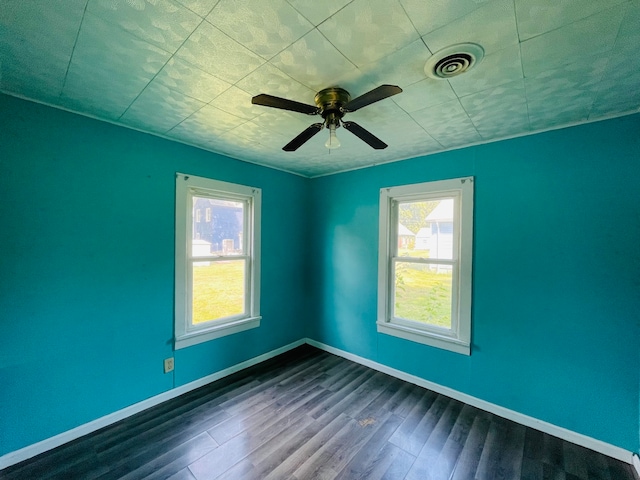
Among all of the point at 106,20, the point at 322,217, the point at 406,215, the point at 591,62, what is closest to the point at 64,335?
the point at 106,20

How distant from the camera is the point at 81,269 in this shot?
1.92m

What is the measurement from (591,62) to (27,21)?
8.66 feet

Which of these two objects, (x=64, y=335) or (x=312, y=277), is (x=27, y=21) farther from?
(x=312, y=277)

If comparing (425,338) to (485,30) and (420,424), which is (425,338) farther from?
(485,30)

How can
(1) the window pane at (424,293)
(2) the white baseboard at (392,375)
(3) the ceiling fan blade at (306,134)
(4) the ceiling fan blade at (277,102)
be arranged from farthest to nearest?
(1) the window pane at (424,293) < (2) the white baseboard at (392,375) < (3) the ceiling fan blade at (306,134) < (4) the ceiling fan blade at (277,102)

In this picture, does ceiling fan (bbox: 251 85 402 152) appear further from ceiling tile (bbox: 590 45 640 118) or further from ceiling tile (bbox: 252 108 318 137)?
ceiling tile (bbox: 590 45 640 118)

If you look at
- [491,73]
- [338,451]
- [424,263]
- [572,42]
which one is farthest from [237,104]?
[338,451]

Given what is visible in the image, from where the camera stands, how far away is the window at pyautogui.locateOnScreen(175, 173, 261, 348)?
2457 mm

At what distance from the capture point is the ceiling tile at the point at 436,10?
962mm

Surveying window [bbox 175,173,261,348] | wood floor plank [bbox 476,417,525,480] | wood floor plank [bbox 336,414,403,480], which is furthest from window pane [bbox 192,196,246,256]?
wood floor plank [bbox 476,417,525,480]

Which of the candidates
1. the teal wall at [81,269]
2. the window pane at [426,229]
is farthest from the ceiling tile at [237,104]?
the window pane at [426,229]

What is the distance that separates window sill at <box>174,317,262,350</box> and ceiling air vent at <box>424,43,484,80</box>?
9.35 ft

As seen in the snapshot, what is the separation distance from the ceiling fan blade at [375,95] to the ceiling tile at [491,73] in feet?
1.72

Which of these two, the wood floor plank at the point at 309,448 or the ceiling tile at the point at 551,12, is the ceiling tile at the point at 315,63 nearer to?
the ceiling tile at the point at 551,12
